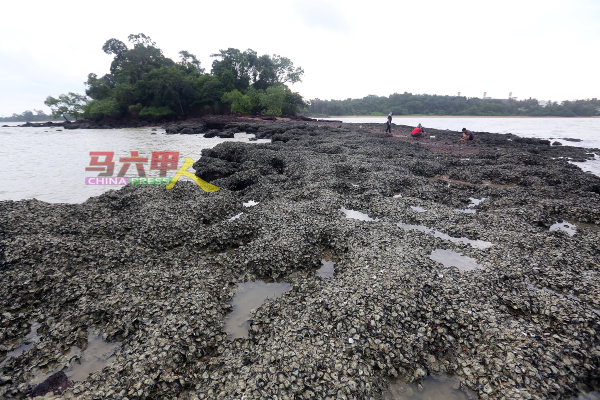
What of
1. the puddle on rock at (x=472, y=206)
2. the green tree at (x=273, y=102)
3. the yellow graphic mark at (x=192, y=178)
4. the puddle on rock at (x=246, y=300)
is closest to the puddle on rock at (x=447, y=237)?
the puddle on rock at (x=472, y=206)

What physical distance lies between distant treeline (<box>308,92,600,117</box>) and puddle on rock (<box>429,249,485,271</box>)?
139 meters

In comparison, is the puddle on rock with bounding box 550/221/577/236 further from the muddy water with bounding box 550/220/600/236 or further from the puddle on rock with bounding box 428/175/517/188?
the puddle on rock with bounding box 428/175/517/188

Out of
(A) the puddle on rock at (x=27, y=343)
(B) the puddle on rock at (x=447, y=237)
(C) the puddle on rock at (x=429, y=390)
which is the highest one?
(B) the puddle on rock at (x=447, y=237)

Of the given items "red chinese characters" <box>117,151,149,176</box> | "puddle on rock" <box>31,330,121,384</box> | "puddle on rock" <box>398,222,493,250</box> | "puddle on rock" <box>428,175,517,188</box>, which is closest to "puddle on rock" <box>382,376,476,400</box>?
"puddle on rock" <box>31,330,121,384</box>

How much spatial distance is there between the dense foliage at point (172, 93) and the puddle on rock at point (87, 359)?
212ft

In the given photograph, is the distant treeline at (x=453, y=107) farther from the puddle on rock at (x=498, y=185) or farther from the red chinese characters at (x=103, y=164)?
the puddle on rock at (x=498, y=185)

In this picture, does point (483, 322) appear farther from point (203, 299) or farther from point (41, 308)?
point (41, 308)

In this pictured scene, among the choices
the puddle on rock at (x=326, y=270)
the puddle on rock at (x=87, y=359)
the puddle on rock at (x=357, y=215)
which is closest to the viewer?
the puddle on rock at (x=87, y=359)

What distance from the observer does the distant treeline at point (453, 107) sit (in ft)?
368

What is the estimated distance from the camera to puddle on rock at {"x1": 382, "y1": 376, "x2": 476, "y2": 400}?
397 cm

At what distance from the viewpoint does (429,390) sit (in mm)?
4082

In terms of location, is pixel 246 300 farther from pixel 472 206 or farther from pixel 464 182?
pixel 464 182

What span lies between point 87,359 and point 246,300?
3.05 m

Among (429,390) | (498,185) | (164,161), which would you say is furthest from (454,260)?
(164,161)
